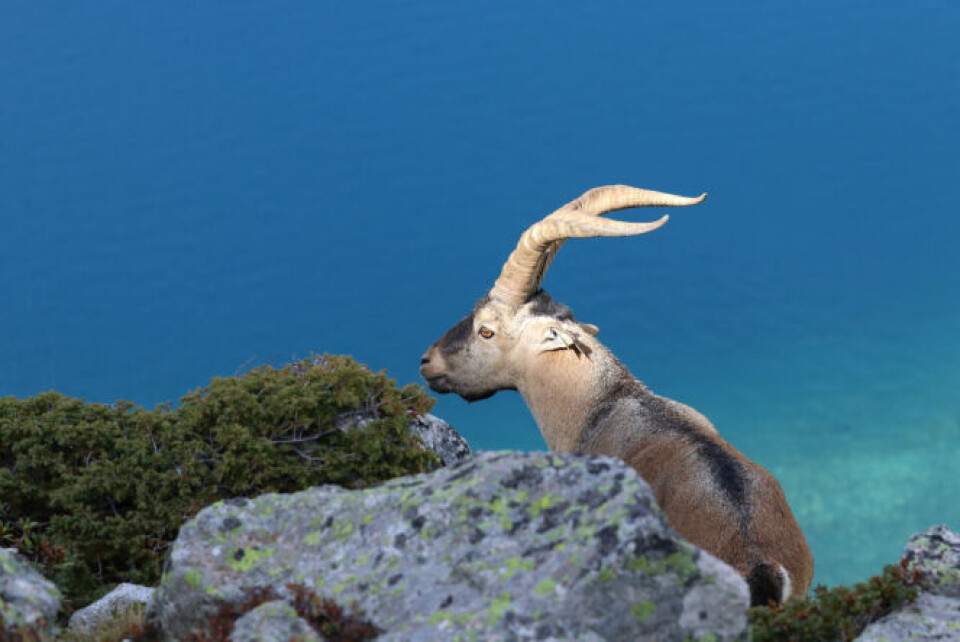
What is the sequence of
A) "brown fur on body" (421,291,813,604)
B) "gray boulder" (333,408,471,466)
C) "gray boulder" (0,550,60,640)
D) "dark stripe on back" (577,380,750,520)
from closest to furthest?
"gray boulder" (0,550,60,640)
"brown fur on body" (421,291,813,604)
"dark stripe on back" (577,380,750,520)
"gray boulder" (333,408,471,466)

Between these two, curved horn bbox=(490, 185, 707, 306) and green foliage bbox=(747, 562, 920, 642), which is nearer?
green foliage bbox=(747, 562, 920, 642)

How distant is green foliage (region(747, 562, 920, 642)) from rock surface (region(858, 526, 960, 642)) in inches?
3.1

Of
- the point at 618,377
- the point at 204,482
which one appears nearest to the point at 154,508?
the point at 204,482

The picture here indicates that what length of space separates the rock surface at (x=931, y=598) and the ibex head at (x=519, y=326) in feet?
12.9

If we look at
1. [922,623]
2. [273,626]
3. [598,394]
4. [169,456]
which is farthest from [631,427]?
[273,626]

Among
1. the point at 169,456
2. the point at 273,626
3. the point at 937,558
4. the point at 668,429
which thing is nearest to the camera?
the point at 273,626

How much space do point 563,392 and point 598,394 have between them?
1.02ft

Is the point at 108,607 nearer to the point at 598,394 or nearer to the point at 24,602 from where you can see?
the point at 24,602

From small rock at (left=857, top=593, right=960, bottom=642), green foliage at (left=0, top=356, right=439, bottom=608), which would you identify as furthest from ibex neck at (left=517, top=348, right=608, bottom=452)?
small rock at (left=857, top=593, right=960, bottom=642)

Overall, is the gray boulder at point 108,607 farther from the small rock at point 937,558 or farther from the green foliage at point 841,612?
the small rock at point 937,558

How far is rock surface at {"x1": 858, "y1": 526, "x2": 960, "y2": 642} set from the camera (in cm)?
556

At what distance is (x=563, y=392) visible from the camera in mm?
9945

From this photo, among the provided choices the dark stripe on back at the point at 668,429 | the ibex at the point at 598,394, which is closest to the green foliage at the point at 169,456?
the ibex at the point at 598,394

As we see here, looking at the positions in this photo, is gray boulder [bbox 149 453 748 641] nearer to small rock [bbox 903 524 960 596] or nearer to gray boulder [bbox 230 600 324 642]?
gray boulder [bbox 230 600 324 642]
